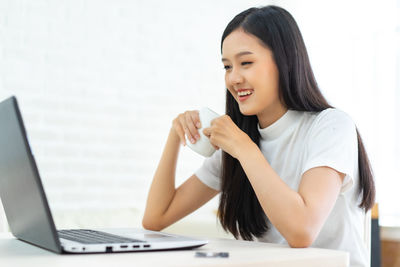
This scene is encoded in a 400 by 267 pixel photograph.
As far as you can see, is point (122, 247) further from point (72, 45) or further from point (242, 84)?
point (72, 45)

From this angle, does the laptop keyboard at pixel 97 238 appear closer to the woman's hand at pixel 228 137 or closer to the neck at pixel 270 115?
the woman's hand at pixel 228 137

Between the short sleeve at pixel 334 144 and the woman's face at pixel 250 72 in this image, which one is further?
the woman's face at pixel 250 72

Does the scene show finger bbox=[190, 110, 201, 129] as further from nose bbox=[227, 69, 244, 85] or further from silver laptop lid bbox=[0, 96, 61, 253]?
silver laptop lid bbox=[0, 96, 61, 253]

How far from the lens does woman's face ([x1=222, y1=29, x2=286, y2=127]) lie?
4.34 feet

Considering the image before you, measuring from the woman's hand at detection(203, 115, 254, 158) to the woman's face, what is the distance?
188 mm

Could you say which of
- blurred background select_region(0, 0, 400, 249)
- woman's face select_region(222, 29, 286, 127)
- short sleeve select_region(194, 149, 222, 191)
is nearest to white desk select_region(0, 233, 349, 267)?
woman's face select_region(222, 29, 286, 127)

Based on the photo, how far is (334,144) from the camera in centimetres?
115

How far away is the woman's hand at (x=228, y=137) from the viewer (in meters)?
1.12

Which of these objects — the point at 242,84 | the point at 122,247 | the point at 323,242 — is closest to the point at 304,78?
the point at 242,84

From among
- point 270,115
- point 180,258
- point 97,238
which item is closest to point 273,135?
point 270,115

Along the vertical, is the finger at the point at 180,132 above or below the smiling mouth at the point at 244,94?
below

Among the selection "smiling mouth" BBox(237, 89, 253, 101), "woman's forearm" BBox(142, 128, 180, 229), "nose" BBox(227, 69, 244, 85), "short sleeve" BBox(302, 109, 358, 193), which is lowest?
"woman's forearm" BBox(142, 128, 180, 229)

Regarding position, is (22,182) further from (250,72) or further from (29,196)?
(250,72)

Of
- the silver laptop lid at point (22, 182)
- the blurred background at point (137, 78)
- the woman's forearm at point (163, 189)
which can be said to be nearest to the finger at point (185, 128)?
the woman's forearm at point (163, 189)
